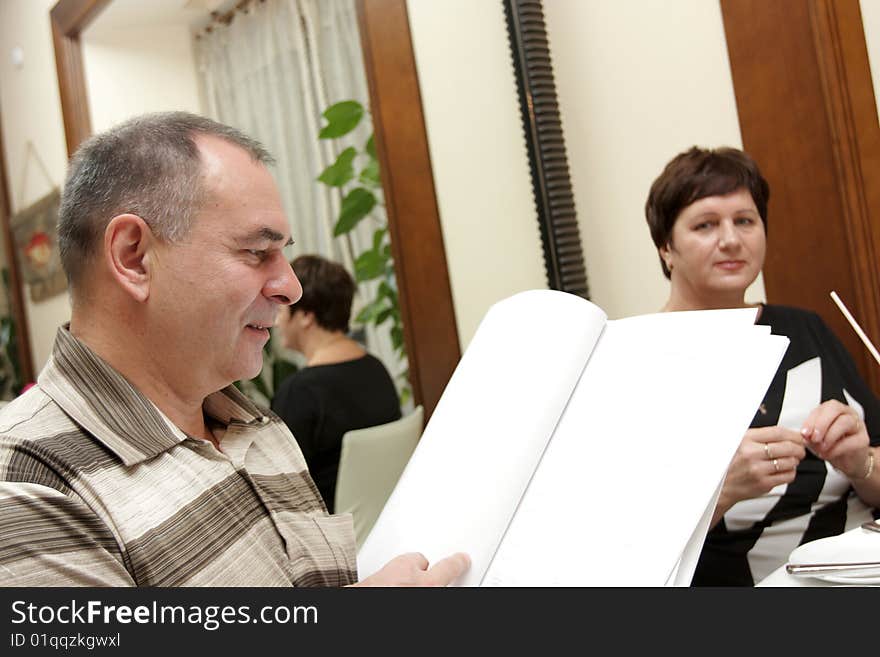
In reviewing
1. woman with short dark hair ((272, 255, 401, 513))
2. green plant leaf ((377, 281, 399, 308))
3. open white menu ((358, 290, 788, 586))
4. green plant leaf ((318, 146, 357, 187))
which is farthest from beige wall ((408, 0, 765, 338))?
open white menu ((358, 290, 788, 586))

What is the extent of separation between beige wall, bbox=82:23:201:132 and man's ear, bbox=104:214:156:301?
2966 millimetres

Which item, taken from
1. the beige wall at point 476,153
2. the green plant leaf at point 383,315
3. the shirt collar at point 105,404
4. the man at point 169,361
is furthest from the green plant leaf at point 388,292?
the shirt collar at point 105,404

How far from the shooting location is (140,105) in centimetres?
379

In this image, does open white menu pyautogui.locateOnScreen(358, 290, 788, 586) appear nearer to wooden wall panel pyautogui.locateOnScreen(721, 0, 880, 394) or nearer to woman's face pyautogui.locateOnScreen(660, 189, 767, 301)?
woman's face pyautogui.locateOnScreen(660, 189, 767, 301)

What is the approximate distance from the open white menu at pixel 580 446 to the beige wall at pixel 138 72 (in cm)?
315

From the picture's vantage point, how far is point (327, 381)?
7.86ft

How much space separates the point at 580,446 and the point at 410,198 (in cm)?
162

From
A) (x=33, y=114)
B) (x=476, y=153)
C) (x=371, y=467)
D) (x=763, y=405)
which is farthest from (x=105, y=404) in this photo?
(x=33, y=114)

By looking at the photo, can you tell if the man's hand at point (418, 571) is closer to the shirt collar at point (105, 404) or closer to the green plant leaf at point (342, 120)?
the shirt collar at point (105, 404)

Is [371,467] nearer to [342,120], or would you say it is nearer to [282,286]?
[342,120]

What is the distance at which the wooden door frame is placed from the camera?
228 centimetres

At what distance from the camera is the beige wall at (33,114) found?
373cm
